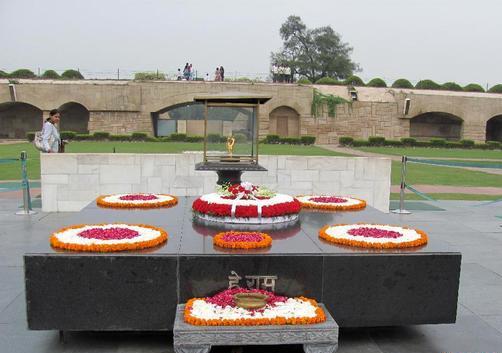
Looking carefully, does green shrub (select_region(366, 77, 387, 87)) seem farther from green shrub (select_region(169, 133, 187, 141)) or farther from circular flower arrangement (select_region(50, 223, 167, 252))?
circular flower arrangement (select_region(50, 223, 167, 252))

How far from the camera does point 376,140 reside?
3384 cm

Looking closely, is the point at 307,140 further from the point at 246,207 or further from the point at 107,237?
the point at 107,237

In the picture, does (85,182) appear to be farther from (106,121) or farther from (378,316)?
(106,121)

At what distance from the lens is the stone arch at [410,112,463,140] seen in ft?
134

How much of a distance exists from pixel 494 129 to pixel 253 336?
45.6 m

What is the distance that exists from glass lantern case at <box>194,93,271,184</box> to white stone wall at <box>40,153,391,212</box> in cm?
236

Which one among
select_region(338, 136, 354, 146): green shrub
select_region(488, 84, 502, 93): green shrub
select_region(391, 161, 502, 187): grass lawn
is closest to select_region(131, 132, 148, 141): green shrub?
select_region(338, 136, 354, 146): green shrub

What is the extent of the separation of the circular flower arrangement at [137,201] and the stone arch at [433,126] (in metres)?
37.6

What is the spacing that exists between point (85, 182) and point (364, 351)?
677 centimetres

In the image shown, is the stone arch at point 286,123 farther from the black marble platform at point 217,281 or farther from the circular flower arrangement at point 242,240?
the black marble platform at point 217,281

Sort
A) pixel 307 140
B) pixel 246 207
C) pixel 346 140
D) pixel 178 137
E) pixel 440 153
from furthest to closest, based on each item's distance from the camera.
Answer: pixel 307 140, pixel 346 140, pixel 178 137, pixel 440 153, pixel 246 207

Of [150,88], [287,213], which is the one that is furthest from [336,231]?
[150,88]

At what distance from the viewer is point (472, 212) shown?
964 cm

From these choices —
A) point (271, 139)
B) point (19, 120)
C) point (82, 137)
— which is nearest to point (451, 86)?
point (271, 139)
